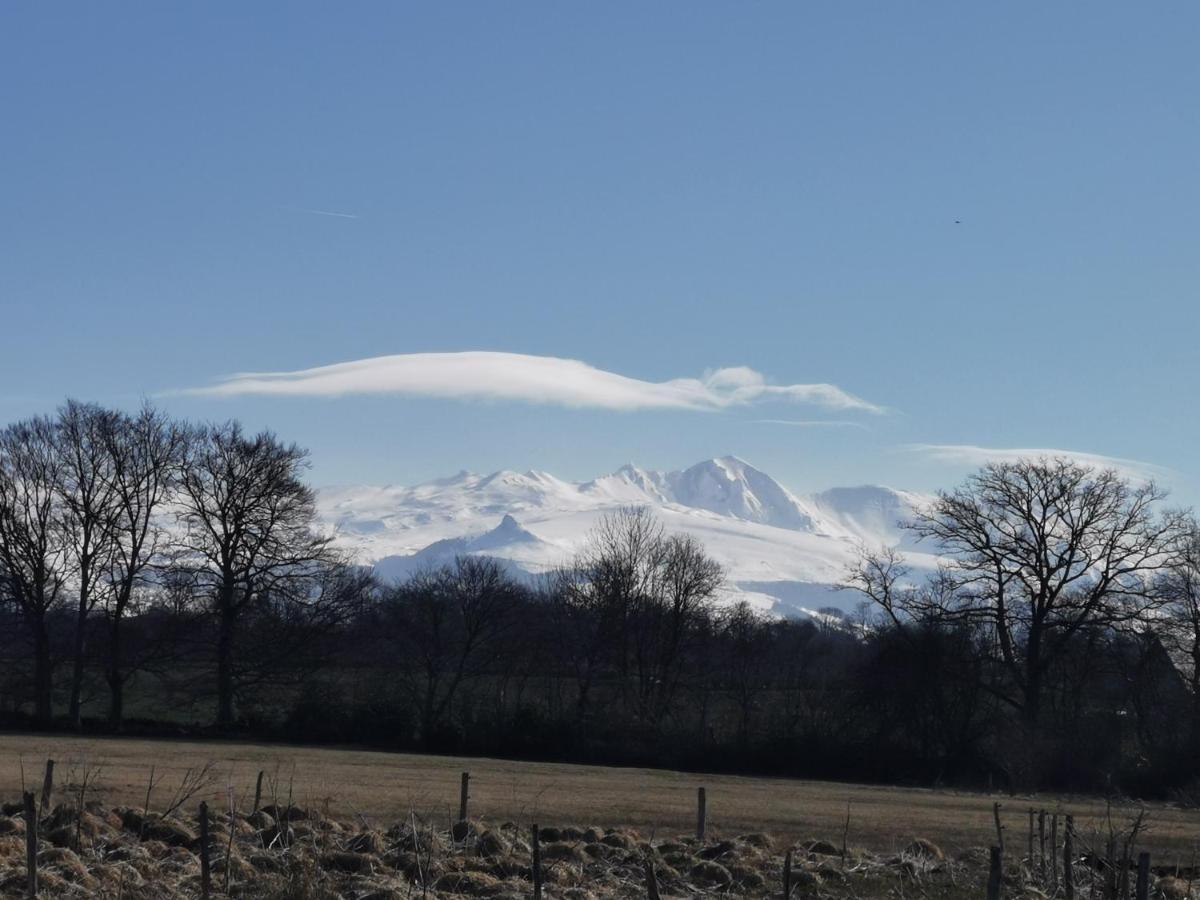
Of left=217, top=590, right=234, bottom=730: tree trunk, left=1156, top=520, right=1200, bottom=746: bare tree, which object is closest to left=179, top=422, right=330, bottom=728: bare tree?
left=217, top=590, right=234, bottom=730: tree trunk

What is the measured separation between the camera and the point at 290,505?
64500mm

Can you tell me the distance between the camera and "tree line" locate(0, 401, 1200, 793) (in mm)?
57969

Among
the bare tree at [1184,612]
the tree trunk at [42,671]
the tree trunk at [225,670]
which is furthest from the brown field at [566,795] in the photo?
the bare tree at [1184,612]

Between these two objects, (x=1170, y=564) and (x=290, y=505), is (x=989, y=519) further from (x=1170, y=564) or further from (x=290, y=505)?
(x=290, y=505)

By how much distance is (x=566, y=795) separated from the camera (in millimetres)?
38938

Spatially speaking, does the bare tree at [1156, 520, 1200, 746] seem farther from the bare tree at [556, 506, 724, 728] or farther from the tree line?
the bare tree at [556, 506, 724, 728]

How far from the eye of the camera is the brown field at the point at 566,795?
30938 mm

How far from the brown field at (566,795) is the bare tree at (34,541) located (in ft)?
26.7

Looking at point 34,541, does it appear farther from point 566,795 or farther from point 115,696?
point 566,795

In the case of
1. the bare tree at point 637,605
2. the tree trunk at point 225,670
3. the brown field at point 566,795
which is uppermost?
the bare tree at point 637,605

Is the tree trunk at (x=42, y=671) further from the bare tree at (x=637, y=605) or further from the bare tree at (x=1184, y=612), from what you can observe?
the bare tree at (x=1184, y=612)

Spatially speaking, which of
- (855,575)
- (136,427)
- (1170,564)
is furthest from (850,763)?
(136,427)

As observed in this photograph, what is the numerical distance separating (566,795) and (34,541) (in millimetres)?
36743


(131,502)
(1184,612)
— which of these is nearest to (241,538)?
(131,502)
